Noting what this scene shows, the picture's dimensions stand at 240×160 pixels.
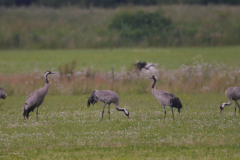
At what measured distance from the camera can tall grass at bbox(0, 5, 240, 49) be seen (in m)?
47.5

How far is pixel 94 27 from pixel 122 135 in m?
40.1

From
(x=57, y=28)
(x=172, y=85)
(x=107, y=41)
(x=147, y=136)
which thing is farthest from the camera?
(x=57, y=28)

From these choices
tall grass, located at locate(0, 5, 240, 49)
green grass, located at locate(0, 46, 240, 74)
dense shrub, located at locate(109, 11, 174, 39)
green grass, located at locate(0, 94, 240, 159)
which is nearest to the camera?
green grass, located at locate(0, 94, 240, 159)

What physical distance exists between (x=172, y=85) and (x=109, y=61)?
16706mm

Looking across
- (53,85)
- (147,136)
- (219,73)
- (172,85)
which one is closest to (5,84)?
(53,85)

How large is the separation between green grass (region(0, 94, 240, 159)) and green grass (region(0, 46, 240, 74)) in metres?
21.1

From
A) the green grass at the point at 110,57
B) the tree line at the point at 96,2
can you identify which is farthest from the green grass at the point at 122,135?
the tree line at the point at 96,2

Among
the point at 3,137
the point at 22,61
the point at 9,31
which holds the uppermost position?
the point at 9,31

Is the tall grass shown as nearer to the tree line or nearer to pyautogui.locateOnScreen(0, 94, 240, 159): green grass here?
the tree line

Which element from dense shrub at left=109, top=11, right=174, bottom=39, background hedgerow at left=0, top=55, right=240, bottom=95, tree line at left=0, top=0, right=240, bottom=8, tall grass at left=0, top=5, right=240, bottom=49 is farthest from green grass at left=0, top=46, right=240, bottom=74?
tree line at left=0, top=0, right=240, bottom=8

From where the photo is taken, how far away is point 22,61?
133ft

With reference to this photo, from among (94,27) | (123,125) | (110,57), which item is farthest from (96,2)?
(123,125)

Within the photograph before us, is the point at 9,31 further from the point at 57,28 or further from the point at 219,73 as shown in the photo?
the point at 219,73

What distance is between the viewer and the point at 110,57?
139 feet
